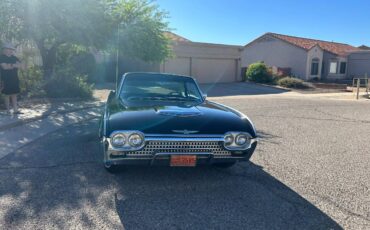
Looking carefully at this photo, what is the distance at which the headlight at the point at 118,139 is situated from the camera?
3781 mm

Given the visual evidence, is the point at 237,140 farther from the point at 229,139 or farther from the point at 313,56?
the point at 313,56

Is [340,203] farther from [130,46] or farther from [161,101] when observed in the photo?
[130,46]

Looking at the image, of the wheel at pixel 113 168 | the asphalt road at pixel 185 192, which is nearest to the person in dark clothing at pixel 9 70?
the asphalt road at pixel 185 192

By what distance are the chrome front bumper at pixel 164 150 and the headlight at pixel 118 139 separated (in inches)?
2.5

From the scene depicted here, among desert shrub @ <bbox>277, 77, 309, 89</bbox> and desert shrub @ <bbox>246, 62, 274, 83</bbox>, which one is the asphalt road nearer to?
desert shrub @ <bbox>277, 77, 309, 89</bbox>

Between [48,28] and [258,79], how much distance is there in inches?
814

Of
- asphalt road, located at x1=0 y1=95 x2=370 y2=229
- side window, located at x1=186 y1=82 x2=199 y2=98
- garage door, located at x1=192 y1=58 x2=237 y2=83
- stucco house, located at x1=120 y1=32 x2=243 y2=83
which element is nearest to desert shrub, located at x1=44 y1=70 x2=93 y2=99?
asphalt road, located at x1=0 y1=95 x2=370 y2=229

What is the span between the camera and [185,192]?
398cm

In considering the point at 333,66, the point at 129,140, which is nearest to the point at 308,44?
the point at 333,66

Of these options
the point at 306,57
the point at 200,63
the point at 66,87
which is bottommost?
the point at 66,87

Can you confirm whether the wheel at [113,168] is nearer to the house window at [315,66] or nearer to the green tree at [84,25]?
the green tree at [84,25]

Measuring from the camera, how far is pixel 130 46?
14.0 meters

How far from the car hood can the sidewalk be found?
14.1 ft

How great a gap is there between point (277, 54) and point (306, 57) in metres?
3.44
